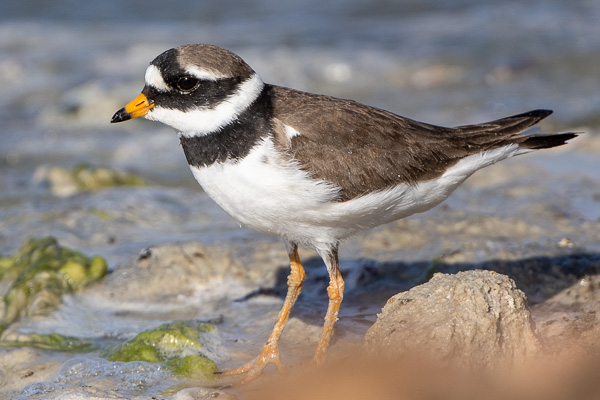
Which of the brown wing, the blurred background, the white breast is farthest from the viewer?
the blurred background

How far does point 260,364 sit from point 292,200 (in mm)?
1088

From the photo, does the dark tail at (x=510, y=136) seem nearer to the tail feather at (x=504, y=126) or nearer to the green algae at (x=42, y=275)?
the tail feather at (x=504, y=126)

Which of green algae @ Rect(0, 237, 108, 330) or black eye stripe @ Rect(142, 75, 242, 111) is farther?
green algae @ Rect(0, 237, 108, 330)

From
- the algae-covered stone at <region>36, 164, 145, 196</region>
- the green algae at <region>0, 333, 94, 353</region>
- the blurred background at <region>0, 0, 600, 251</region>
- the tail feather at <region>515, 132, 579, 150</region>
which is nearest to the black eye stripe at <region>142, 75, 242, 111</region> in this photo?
the green algae at <region>0, 333, 94, 353</region>

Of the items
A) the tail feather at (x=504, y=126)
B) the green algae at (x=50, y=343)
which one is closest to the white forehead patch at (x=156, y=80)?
the green algae at (x=50, y=343)

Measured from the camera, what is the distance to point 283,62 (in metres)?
13.9

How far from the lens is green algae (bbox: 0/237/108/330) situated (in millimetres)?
5898

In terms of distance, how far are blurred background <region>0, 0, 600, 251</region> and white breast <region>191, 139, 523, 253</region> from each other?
3.39m

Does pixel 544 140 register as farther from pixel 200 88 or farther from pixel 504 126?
pixel 200 88

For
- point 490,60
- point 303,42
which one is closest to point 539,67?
point 490,60

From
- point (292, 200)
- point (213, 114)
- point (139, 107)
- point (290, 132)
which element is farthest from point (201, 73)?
point (292, 200)

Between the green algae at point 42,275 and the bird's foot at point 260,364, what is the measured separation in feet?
5.91

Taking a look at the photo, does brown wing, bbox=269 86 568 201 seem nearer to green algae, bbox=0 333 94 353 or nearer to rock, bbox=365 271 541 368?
rock, bbox=365 271 541 368

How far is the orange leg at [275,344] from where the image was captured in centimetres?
482
